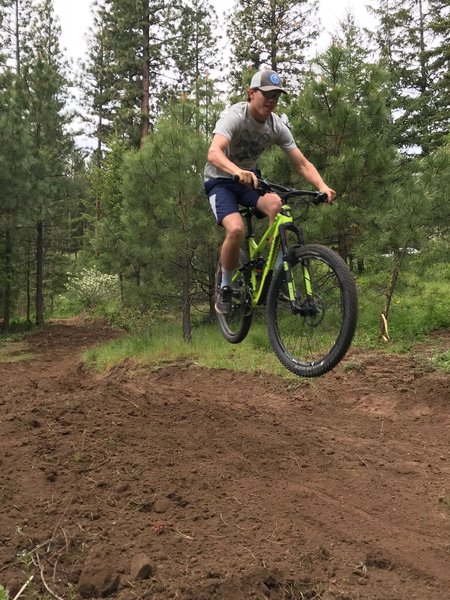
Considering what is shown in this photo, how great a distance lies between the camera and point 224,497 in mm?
3764

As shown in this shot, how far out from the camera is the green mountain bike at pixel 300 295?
3420 millimetres

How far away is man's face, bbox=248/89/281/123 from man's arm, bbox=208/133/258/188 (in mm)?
319

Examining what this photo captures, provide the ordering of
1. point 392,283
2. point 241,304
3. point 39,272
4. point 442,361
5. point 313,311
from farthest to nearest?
point 39,272 → point 392,283 → point 442,361 → point 241,304 → point 313,311

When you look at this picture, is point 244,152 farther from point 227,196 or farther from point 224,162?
point 224,162

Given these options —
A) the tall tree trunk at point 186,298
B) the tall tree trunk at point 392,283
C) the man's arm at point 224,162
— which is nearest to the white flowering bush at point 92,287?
the tall tree trunk at point 186,298

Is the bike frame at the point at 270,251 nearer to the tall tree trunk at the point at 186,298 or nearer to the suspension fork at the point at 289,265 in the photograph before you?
the suspension fork at the point at 289,265

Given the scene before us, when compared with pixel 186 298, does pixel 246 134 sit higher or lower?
higher

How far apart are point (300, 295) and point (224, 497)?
1591 mm

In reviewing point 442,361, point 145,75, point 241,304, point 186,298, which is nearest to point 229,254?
point 241,304

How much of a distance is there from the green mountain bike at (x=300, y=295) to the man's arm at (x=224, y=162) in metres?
0.34

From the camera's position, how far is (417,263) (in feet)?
29.9

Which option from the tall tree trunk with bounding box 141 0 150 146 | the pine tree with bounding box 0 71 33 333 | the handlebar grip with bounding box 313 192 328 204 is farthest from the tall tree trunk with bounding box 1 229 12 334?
the handlebar grip with bounding box 313 192 328 204

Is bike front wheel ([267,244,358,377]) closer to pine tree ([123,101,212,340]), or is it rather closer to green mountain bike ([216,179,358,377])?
green mountain bike ([216,179,358,377])

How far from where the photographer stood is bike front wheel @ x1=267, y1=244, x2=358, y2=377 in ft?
11.1
